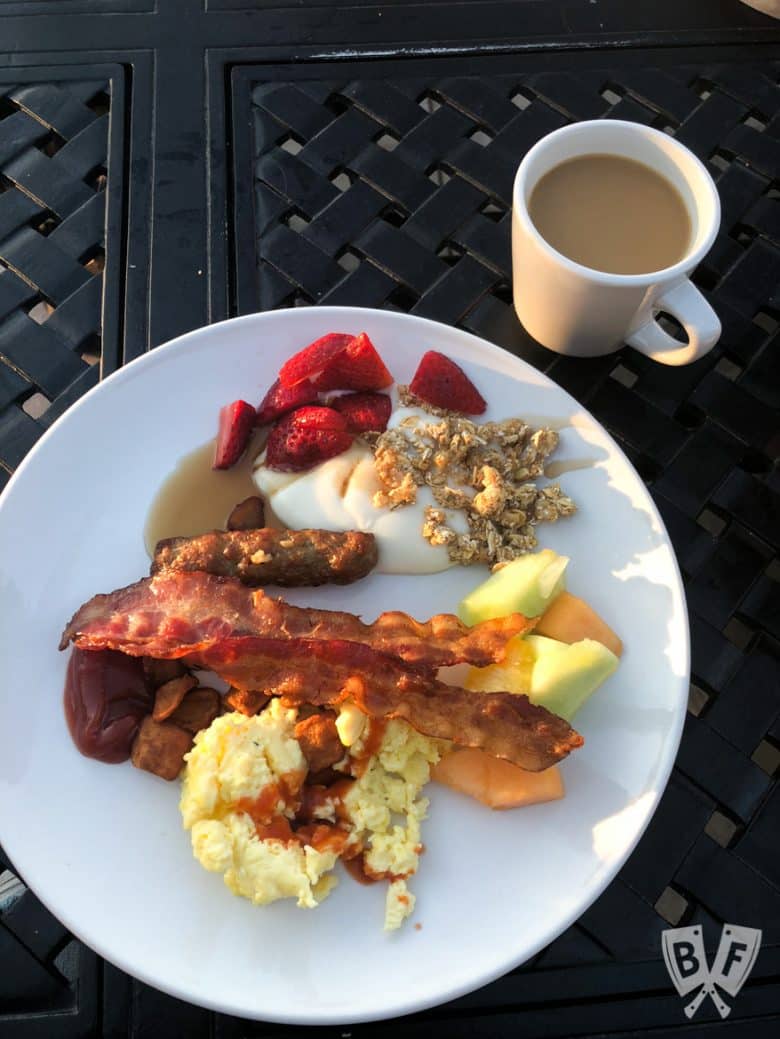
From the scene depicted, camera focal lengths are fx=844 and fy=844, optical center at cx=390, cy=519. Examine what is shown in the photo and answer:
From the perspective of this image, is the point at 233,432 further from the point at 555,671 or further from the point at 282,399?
the point at 555,671

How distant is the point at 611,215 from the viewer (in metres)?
1.54

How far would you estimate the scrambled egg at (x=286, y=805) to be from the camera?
4.10 ft

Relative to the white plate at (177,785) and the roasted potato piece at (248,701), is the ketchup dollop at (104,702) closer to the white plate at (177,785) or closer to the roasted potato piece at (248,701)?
the white plate at (177,785)

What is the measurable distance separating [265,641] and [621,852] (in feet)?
2.06

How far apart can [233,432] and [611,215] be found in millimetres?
791

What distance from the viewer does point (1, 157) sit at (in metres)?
1.82

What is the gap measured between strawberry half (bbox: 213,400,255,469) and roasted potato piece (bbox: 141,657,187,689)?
36 cm

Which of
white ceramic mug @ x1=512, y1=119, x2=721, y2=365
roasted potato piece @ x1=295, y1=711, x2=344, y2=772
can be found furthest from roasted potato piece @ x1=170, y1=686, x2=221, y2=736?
white ceramic mug @ x1=512, y1=119, x2=721, y2=365

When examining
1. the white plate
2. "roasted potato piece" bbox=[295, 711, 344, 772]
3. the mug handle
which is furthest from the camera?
the mug handle

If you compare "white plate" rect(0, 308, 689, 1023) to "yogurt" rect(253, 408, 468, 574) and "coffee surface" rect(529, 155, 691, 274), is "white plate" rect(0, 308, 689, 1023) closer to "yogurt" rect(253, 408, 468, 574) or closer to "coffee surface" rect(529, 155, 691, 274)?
"yogurt" rect(253, 408, 468, 574)

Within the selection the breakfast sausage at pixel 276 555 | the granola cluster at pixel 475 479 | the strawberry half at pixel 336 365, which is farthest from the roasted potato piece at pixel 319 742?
the strawberry half at pixel 336 365

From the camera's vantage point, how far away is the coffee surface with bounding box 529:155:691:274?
151cm

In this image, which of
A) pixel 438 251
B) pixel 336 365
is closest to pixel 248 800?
pixel 336 365

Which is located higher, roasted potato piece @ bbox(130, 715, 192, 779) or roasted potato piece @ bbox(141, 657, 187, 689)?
roasted potato piece @ bbox(141, 657, 187, 689)
